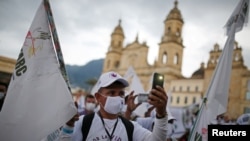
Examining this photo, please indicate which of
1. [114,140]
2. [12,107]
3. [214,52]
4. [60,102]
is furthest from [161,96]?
[214,52]

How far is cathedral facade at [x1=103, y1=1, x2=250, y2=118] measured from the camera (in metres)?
43.2

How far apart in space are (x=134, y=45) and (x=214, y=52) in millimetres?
17856

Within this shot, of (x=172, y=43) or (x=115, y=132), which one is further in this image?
(x=172, y=43)

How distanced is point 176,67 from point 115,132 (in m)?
52.1

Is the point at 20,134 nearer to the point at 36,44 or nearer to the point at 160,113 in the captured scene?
the point at 36,44

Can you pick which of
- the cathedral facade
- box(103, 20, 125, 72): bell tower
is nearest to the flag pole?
the cathedral facade

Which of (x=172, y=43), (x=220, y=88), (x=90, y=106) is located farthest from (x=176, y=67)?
(x=220, y=88)

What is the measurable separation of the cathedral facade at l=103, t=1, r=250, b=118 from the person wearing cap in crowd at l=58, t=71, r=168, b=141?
41.9 m

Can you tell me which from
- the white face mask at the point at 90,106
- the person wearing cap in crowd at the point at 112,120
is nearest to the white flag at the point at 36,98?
the person wearing cap in crowd at the point at 112,120

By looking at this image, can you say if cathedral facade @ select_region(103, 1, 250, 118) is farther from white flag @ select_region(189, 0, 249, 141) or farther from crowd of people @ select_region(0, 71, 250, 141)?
crowd of people @ select_region(0, 71, 250, 141)

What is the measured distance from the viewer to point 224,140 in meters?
2.92

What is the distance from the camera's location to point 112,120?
2.73 meters

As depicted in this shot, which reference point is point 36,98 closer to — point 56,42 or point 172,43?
point 56,42

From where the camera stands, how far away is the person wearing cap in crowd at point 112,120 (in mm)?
2281
